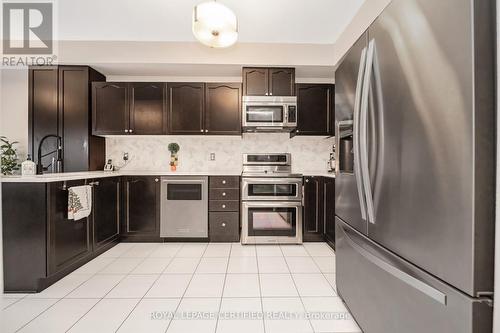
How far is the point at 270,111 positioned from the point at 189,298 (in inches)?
96.1

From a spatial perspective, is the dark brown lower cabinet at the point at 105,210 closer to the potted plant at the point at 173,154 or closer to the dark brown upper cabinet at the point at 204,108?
the potted plant at the point at 173,154

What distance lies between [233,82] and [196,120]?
74 cm

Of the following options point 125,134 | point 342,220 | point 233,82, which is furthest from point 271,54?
point 342,220

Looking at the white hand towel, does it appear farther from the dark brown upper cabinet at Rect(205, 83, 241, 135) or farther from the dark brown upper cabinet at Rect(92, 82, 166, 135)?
the dark brown upper cabinet at Rect(205, 83, 241, 135)

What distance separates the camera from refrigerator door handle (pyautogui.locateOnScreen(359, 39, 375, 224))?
131 cm

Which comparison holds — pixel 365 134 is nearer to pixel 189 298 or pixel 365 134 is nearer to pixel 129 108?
pixel 189 298

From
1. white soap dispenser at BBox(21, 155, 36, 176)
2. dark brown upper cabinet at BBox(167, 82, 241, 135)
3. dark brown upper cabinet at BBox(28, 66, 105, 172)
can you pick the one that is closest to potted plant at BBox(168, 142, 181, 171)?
dark brown upper cabinet at BBox(167, 82, 241, 135)

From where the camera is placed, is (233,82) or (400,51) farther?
(233,82)

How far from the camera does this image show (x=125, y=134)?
3730mm

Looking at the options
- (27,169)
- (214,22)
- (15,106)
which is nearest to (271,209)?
(214,22)

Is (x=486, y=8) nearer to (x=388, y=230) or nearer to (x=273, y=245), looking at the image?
(x=388, y=230)

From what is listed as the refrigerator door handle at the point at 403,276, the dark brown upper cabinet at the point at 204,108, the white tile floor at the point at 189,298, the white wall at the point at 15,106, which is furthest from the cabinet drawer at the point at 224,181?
the white wall at the point at 15,106

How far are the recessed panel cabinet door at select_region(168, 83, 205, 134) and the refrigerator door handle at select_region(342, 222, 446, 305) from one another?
2782 millimetres

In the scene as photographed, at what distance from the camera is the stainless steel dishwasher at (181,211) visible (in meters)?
3.55
